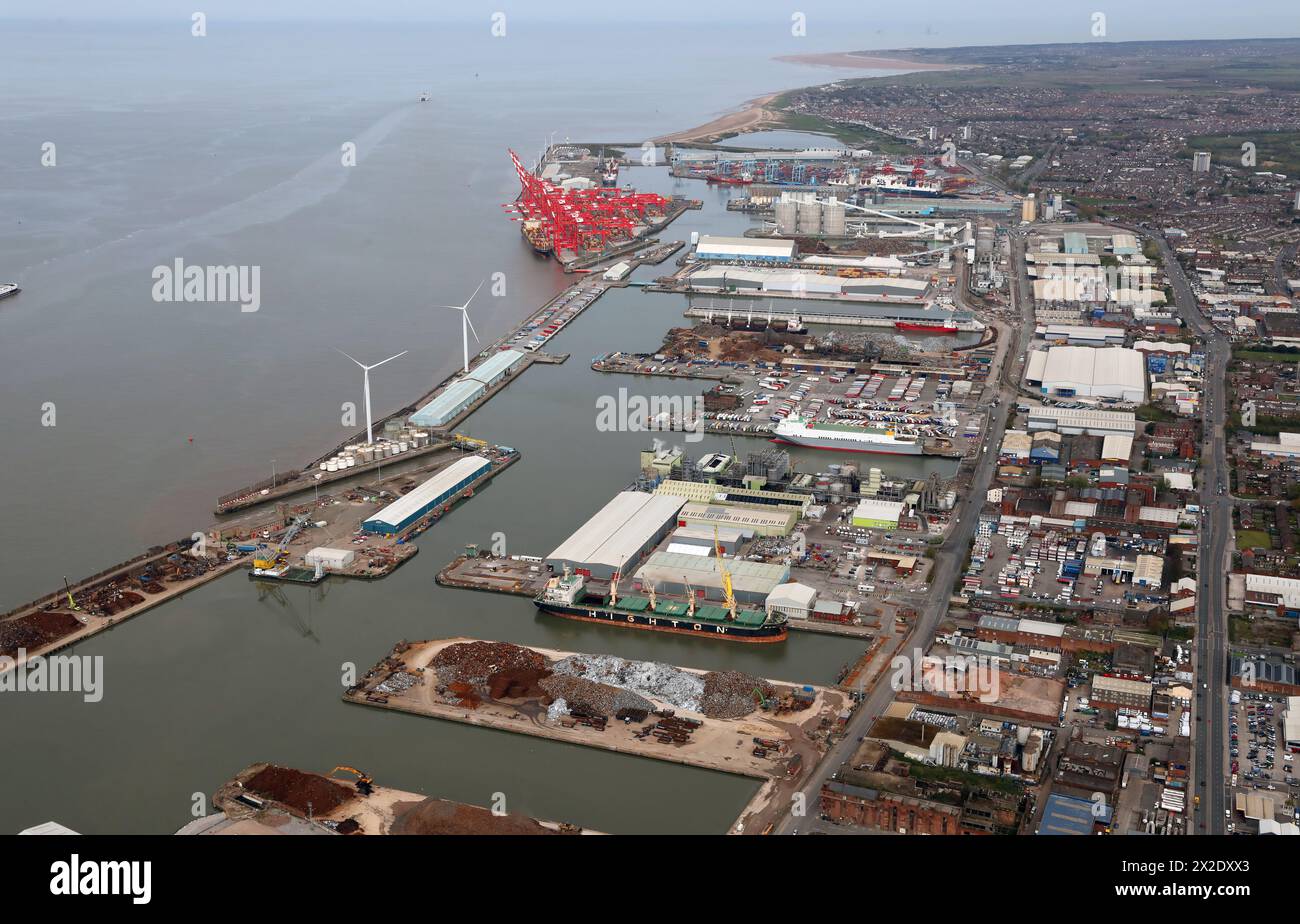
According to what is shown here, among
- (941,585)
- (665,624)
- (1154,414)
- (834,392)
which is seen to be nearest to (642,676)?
(665,624)

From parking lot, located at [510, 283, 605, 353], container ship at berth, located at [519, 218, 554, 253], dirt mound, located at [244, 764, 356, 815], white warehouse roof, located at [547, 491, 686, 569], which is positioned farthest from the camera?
container ship at berth, located at [519, 218, 554, 253]

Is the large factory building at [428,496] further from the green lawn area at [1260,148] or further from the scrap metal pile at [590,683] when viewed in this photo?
the green lawn area at [1260,148]

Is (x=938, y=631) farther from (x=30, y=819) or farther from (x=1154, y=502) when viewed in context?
(x=30, y=819)

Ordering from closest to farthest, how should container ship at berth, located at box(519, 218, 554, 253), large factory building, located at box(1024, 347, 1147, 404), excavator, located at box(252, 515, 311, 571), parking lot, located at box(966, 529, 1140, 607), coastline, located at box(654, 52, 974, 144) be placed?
parking lot, located at box(966, 529, 1140, 607)
excavator, located at box(252, 515, 311, 571)
large factory building, located at box(1024, 347, 1147, 404)
container ship at berth, located at box(519, 218, 554, 253)
coastline, located at box(654, 52, 974, 144)

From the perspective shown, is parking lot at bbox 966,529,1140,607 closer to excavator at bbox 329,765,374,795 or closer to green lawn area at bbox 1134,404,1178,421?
green lawn area at bbox 1134,404,1178,421

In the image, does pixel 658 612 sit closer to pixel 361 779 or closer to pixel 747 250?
pixel 361 779

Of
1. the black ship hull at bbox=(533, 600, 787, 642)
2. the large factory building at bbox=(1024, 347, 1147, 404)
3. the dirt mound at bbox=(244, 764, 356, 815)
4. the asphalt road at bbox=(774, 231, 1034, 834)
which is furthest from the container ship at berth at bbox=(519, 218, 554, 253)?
the dirt mound at bbox=(244, 764, 356, 815)
